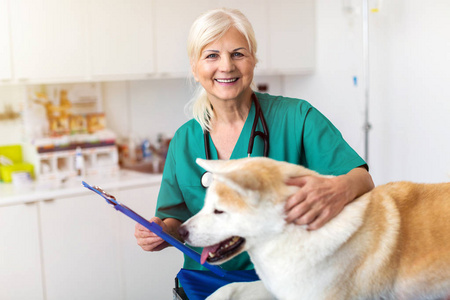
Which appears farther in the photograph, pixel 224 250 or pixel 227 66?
pixel 227 66

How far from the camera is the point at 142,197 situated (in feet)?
10.3

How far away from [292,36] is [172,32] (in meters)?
1.01

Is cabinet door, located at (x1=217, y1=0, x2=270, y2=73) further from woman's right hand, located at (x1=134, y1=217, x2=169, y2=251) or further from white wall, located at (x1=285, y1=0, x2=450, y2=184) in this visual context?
woman's right hand, located at (x1=134, y1=217, x2=169, y2=251)

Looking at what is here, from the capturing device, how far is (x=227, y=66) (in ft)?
4.89

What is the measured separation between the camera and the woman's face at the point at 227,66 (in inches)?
59.5

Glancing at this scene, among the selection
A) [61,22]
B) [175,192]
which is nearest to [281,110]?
[175,192]

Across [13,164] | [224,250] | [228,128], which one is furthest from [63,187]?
[224,250]

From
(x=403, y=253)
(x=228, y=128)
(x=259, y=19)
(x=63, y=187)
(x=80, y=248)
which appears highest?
(x=259, y=19)

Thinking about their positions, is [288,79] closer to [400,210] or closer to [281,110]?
[281,110]

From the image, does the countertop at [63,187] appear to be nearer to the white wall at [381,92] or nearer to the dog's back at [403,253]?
the white wall at [381,92]

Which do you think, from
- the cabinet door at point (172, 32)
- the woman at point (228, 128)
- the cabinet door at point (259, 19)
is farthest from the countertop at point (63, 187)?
the woman at point (228, 128)

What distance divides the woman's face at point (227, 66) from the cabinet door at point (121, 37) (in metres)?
1.78

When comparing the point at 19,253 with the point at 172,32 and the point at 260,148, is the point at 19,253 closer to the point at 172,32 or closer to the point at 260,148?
the point at 172,32

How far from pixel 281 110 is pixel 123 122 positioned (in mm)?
2260
